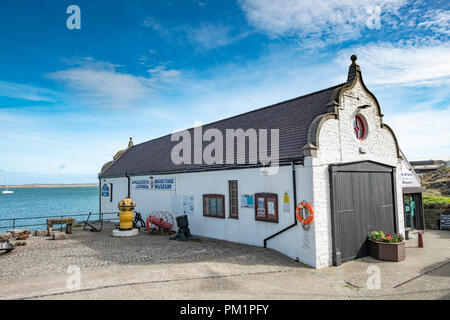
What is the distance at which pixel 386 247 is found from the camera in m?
11.0

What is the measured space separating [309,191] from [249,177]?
10.7 feet

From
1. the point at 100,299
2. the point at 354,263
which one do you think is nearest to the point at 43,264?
the point at 100,299

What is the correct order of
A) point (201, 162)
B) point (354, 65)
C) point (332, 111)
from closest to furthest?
1. point (332, 111)
2. point (354, 65)
3. point (201, 162)

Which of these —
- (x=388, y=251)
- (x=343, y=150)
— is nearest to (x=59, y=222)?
(x=343, y=150)

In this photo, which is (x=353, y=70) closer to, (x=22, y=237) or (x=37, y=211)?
→ (x=22, y=237)

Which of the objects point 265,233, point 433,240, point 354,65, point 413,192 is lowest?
point 433,240

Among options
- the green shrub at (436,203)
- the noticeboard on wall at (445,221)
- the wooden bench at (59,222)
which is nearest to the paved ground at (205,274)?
the wooden bench at (59,222)

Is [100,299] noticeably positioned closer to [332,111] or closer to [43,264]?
[43,264]

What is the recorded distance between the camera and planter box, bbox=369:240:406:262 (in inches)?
423

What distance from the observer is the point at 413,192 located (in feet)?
A: 54.2

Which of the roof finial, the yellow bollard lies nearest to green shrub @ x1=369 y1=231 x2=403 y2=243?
the roof finial

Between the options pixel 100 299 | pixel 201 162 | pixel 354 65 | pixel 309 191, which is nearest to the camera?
pixel 100 299

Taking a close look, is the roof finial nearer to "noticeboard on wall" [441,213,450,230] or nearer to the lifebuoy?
the lifebuoy

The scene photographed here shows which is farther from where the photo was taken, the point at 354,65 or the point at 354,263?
the point at 354,65
